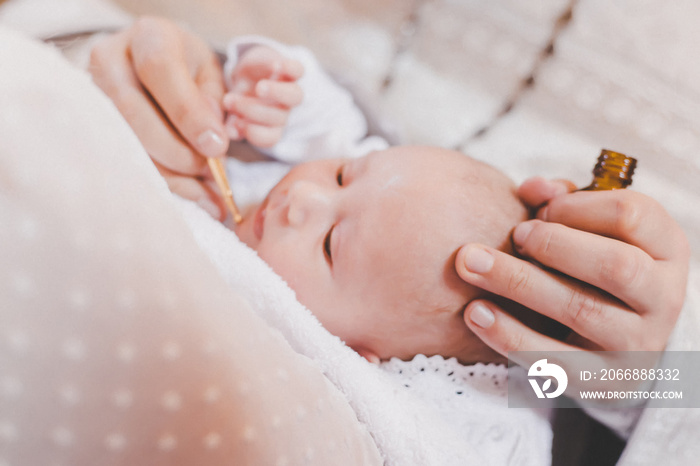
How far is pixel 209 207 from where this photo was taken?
84cm

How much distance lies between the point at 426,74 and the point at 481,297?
0.65m

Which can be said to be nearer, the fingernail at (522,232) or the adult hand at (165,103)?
the fingernail at (522,232)

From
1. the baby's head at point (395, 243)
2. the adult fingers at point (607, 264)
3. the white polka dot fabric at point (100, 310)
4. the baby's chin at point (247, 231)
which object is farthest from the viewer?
the baby's chin at point (247, 231)

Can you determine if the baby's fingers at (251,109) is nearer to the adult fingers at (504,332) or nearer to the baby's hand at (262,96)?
the baby's hand at (262,96)

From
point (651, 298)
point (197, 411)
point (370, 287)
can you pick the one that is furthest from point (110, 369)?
point (651, 298)

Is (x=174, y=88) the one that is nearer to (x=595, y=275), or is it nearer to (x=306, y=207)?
(x=306, y=207)

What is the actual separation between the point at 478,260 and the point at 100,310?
1.49 feet

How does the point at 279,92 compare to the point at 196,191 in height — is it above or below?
above

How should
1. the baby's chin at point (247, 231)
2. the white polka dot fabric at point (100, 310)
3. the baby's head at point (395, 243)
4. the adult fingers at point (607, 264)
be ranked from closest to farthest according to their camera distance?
the white polka dot fabric at point (100, 310) < the adult fingers at point (607, 264) < the baby's head at point (395, 243) < the baby's chin at point (247, 231)

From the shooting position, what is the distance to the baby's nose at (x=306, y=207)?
715mm

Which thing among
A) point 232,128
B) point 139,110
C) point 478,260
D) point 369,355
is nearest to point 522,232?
point 478,260

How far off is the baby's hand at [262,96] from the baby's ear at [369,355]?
45 cm

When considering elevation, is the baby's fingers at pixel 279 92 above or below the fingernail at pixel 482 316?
above

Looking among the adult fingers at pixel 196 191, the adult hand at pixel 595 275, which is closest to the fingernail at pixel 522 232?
the adult hand at pixel 595 275
